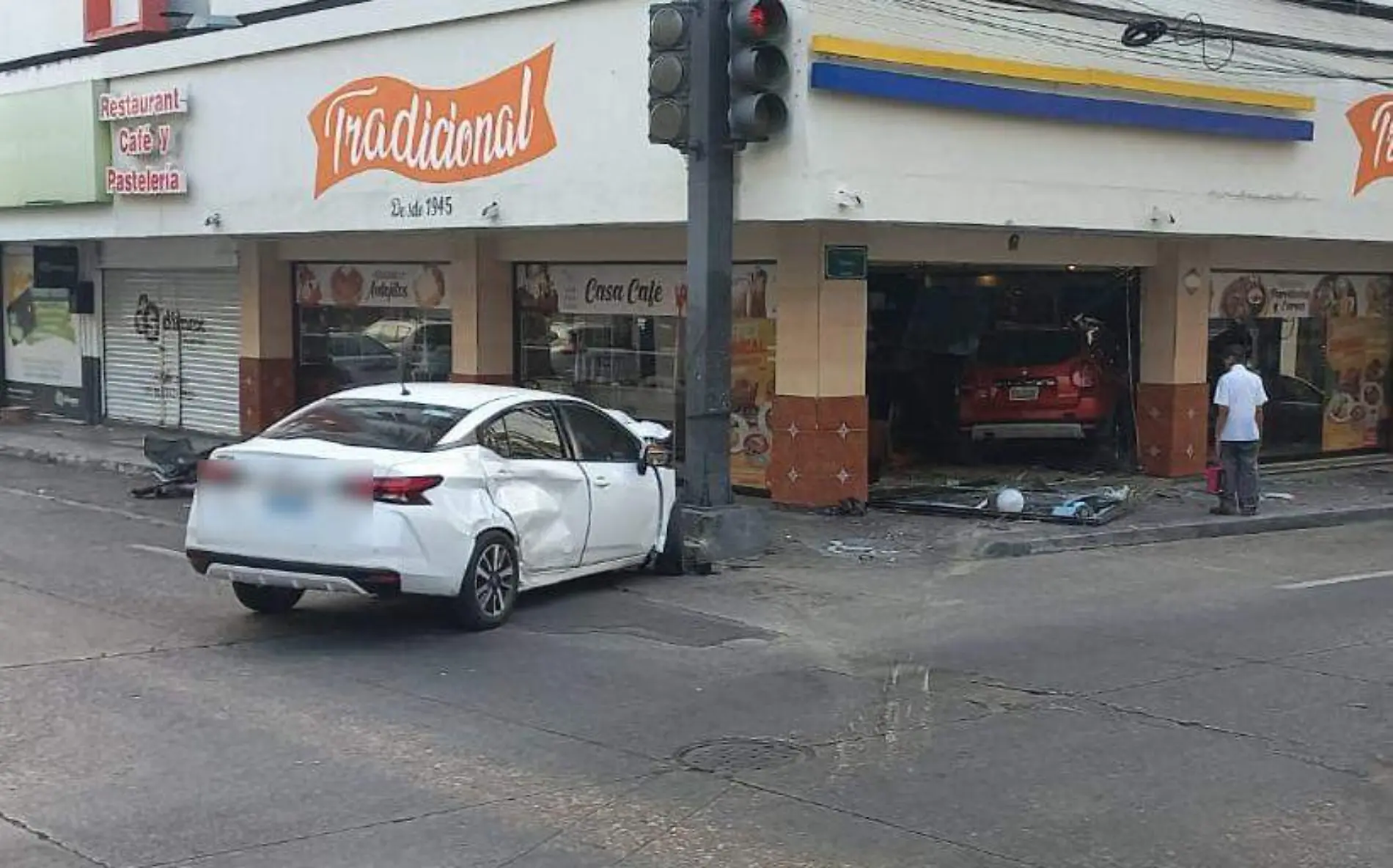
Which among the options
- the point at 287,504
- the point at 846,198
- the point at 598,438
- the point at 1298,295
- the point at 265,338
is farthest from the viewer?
the point at 265,338

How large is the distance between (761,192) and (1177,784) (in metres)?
7.83

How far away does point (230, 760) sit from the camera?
6.88m

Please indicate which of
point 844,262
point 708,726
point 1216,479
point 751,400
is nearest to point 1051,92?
point 844,262

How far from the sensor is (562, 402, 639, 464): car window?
11.1 metres

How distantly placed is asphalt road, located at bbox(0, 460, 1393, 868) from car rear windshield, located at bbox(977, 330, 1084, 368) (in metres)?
6.82

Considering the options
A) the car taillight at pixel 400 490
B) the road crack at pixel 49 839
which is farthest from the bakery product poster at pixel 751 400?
the road crack at pixel 49 839

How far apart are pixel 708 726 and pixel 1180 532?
8.63m

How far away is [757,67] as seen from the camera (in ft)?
40.8

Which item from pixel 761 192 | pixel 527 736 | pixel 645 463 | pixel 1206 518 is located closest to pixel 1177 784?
pixel 527 736

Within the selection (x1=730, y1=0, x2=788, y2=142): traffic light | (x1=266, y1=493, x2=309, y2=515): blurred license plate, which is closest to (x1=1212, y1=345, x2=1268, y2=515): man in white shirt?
(x1=730, y1=0, x2=788, y2=142): traffic light

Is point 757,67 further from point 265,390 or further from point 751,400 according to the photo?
point 265,390

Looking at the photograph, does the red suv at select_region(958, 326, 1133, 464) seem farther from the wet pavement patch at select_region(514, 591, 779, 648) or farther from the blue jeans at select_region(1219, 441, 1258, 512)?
the wet pavement patch at select_region(514, 591, 779, 648)

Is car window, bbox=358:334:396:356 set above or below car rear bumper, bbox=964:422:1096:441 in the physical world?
above

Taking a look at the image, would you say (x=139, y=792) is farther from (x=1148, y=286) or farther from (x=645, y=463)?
(x=1148, y=286)
